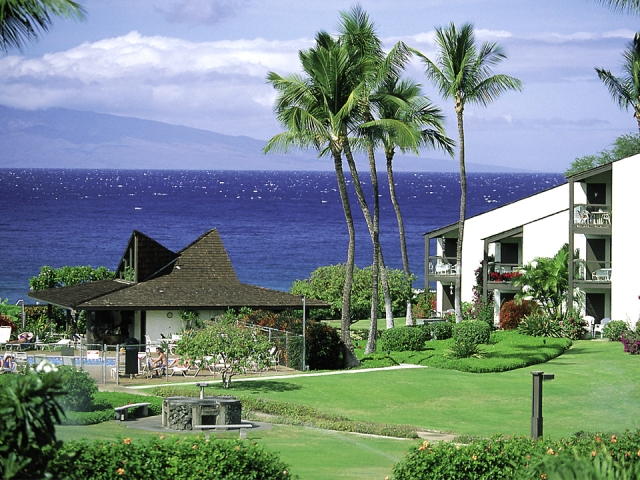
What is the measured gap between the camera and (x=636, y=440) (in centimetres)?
1407

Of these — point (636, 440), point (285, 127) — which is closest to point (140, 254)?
point (285, 127)

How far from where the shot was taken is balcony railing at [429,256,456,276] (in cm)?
4966

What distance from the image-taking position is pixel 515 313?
42844mm

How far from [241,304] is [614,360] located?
13189 mm

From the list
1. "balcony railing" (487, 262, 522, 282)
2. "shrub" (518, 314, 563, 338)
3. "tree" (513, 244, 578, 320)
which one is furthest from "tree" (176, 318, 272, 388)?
"balcony railing" (487, 262, 522, 282)

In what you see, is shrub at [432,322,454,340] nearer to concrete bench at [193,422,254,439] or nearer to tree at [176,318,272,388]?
tree at [176,318,272,388]

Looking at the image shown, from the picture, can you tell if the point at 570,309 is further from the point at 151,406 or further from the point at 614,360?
the point at 151,406

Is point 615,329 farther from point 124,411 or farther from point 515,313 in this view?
point 124,411

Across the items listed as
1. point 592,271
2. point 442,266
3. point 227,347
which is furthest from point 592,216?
point 227,347

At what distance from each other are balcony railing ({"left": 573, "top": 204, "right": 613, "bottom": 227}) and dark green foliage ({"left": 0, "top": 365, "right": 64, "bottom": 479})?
36601mm

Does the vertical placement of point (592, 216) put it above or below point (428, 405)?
above

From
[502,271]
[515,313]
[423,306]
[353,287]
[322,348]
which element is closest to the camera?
[322,348]

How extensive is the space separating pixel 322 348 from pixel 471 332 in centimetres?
569

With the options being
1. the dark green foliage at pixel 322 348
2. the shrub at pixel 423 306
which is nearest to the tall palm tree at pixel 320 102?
the dark green foliage at pixel 322 348
